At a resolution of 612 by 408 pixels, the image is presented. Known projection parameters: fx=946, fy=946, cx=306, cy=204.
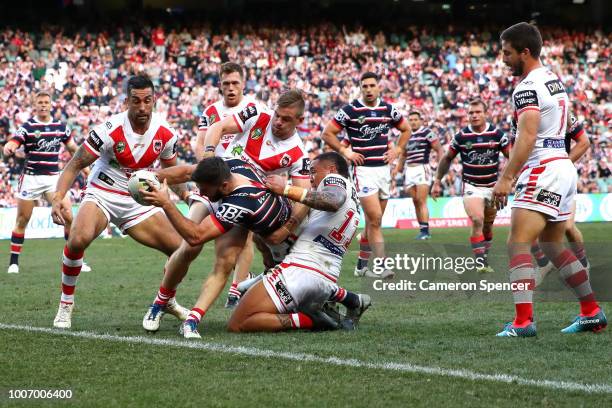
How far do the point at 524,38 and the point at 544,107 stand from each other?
55 cm

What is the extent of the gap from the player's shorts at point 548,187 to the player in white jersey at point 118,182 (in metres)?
3.17

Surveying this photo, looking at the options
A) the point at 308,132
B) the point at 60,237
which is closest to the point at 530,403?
the point at 60,237

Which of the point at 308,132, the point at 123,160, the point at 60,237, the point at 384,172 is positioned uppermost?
the point at 123,160

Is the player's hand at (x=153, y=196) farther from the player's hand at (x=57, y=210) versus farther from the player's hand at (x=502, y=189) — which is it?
the player's hand at (x=502, y=189)

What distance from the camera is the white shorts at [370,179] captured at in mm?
13148

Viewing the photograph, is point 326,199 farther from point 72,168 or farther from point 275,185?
point 72,168

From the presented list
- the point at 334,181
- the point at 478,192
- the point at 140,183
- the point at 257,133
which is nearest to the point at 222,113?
the point at 257,133

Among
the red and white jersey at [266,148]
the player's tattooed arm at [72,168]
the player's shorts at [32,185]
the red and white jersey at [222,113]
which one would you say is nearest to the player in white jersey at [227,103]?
the red and white jersey at [222,113]

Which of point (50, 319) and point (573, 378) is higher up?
point (573, 378)

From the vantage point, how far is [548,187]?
7.30m

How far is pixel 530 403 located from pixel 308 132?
83.2ft

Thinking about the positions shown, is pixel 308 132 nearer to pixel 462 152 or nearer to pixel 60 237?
pixel 60 237

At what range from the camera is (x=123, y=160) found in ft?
27.9

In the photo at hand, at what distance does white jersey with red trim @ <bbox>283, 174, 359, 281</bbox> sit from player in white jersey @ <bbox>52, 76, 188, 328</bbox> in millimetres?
1293
